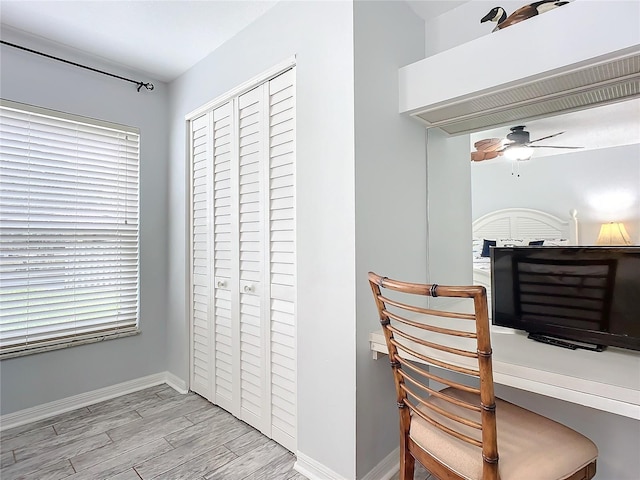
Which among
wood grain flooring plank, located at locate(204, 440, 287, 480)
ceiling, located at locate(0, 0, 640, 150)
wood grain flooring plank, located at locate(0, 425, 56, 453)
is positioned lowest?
wood grain flooring plank, located at locate(0, 425, 56, 453)

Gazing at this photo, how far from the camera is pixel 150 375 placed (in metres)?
2.85

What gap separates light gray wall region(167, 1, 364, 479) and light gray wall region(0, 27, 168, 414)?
4.50 ft

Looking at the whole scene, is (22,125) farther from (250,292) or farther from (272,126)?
(250,292)

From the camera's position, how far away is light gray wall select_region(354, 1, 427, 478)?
62.6 inches

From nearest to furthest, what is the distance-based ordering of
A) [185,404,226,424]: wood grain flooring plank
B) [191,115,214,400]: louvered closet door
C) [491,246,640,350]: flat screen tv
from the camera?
[491,246,640,350]: flat screen tv → [185,404,226,424]: wood grain flooring plank → [191,115,214,400]: louvered closet door

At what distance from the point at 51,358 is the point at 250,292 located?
4.91ft

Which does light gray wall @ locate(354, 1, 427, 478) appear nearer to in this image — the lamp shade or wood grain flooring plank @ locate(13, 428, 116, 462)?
the lamp shade

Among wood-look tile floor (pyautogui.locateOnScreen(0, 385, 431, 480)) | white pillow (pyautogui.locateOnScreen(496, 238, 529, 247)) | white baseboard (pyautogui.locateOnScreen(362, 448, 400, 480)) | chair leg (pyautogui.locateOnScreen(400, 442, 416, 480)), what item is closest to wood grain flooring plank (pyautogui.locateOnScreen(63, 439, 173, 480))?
wood-look tile floor (pyautogui.locateOnScreen(0, 385, 431, 480))

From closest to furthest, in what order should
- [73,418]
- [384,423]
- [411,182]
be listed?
[384,423] → [411,182] → [73,418]

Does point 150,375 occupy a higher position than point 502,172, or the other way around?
point 502,172

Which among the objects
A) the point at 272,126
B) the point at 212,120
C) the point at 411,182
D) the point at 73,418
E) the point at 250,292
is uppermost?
the point at 212,120

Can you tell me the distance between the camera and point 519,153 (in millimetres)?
1690

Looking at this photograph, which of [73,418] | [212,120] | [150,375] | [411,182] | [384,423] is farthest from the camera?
[150,375]

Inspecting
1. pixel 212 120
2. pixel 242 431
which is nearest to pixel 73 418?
pixel 242 431
